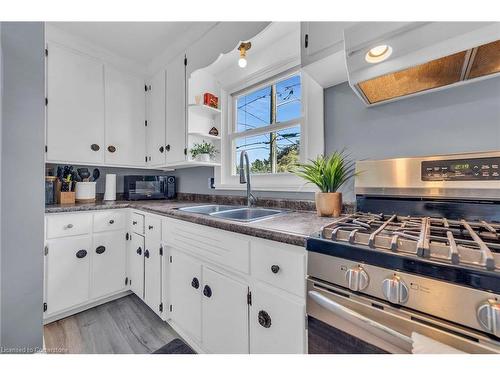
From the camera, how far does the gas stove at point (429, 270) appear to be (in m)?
0.50

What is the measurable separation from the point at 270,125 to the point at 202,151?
666mm

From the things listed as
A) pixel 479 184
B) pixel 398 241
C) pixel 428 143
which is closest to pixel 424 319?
pixel 398 241

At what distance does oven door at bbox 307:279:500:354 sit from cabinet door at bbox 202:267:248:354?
38cm

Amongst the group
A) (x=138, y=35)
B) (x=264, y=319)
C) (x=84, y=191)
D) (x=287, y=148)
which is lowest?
(x=264, y=319)

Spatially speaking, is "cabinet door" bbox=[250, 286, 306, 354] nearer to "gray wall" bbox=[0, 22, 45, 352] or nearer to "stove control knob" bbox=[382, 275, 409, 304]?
"stove control knob" bbox=[382, 275, 409, 304]

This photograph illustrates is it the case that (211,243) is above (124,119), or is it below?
below

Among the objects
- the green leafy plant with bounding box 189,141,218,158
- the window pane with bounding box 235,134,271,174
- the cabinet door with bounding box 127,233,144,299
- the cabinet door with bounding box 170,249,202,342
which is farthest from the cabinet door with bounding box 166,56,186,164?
the cabinet door with bounding box 170,249,202,342

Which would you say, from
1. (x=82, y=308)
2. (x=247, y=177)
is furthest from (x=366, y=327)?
(x=82, y=308)

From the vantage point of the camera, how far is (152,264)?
171 centimetres

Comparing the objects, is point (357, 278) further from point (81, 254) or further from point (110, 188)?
point (110, 188)

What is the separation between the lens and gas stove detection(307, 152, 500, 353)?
19.6 inches
